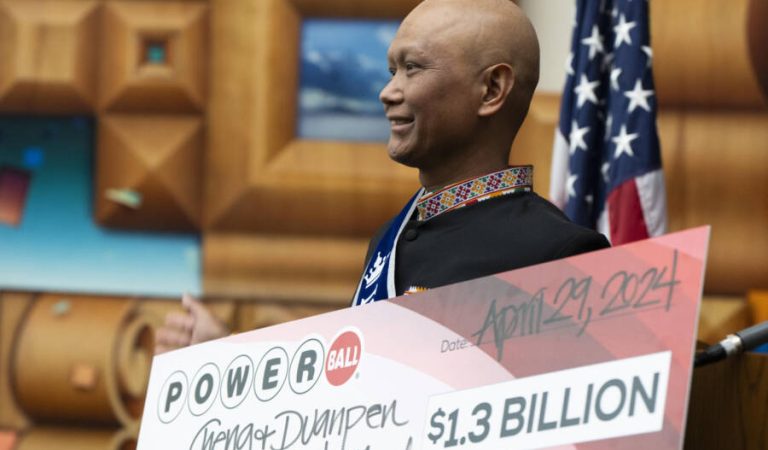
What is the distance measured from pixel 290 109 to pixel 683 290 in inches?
111

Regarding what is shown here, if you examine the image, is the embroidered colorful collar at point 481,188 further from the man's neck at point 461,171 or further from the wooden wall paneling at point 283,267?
the wooden wall paneling at point 283,267

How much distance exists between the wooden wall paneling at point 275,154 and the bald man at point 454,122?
2.09m

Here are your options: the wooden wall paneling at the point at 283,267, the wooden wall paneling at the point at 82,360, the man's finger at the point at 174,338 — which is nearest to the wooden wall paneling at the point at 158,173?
the wooden wall paneling at the point at 283,267

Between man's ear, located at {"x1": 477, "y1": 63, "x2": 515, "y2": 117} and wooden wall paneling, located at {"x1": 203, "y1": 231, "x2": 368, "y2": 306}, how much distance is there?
212 cm

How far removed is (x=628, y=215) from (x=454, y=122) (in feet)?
4.75

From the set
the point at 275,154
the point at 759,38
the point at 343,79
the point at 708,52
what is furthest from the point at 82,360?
the point at 759,38

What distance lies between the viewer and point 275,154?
12.8 feet

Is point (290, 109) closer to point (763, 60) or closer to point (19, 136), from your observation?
point (19, 136)

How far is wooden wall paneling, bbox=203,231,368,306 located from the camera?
3834mm

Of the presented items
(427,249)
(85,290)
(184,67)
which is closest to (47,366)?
(85,290)

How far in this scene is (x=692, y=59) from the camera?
3.64 metres

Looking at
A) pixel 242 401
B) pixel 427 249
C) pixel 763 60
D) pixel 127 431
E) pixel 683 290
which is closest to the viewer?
pixel 683 290

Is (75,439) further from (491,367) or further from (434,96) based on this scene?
(491,367)

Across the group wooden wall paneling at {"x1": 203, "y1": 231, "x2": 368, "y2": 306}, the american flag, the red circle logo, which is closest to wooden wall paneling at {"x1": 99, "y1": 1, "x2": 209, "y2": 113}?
wooden wall paneling at {"x1": 203, "y1": 231, "x2": 368, "y2": 306}
